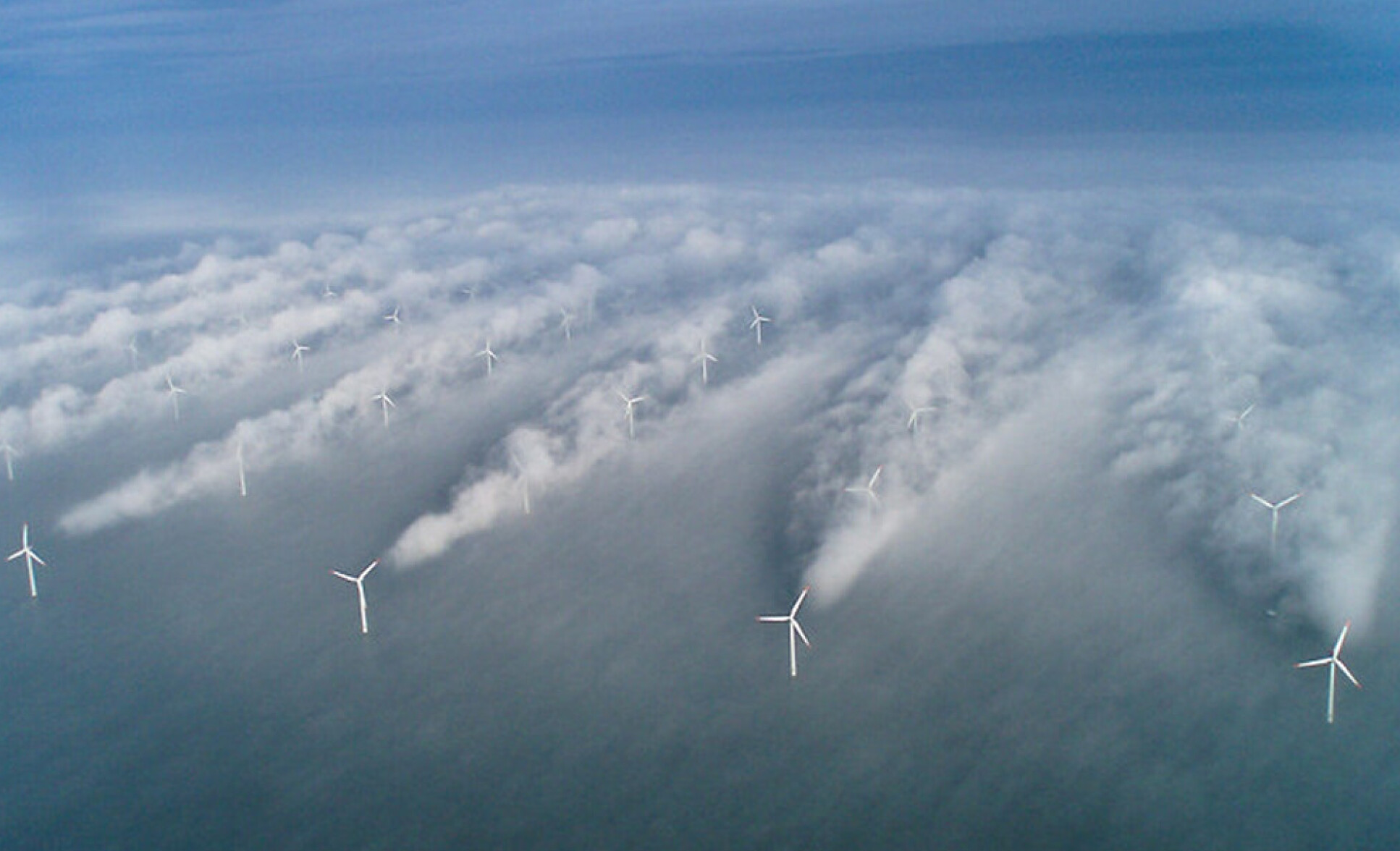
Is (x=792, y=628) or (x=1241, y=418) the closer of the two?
(x=792, y=628)

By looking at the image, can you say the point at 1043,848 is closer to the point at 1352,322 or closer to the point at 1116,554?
the point at 1116,554

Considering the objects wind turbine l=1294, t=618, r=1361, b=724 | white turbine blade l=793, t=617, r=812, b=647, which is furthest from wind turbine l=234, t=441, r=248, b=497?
wind turbine l=1294, t=618, r=1361, b=724

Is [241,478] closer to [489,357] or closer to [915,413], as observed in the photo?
[489,357]

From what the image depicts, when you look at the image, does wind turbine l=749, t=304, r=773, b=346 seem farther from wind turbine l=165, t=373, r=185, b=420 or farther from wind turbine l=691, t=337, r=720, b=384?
wind turbine l=165, t=373, r=185, b=420

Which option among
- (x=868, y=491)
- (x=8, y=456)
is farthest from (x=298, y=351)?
(x=868, y=491)

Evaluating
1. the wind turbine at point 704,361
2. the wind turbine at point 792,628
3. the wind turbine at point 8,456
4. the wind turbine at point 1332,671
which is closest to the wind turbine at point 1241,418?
the wind turbine at point 1332,671

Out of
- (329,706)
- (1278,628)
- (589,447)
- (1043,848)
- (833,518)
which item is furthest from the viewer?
(589,447)

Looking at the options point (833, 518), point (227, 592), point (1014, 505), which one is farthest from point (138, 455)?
point (1014, 505)
